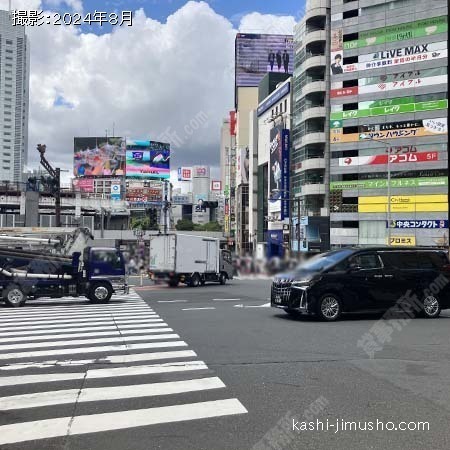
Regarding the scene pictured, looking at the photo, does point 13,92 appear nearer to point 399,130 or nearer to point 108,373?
point 399,130

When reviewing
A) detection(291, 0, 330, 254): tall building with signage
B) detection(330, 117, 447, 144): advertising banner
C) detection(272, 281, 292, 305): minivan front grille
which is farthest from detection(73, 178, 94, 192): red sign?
detection(272, 281, 292, 305): minivan front grille

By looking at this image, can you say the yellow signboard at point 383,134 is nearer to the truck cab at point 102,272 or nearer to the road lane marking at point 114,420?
the truck cab at point 102,272

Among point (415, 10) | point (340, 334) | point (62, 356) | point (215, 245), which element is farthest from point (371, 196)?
point (62, 356)

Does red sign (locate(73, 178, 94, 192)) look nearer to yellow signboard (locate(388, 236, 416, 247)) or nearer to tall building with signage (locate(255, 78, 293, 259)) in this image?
tall building with signage (locate(255, 78, 293, 259))

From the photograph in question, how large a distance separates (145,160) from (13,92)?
2688 cm

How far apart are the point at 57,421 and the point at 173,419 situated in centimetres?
120

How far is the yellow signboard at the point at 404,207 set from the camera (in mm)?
53625

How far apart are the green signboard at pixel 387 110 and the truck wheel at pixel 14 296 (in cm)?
4713

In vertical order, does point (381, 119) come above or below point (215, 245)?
above

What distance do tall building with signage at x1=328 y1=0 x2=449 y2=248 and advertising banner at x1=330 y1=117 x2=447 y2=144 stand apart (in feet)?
0.32

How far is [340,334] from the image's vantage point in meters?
11.5

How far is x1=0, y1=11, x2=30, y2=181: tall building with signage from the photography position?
53.3 m

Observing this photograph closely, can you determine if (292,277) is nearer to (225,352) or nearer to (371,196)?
(225,352)

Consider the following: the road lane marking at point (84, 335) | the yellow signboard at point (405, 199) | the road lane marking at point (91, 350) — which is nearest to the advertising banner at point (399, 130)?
the yellow signboard at point (405, 199)
